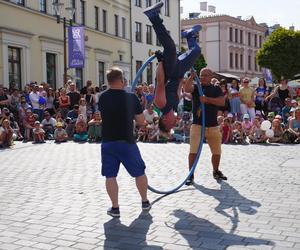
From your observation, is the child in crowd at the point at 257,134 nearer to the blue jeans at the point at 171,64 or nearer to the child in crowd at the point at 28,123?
the child in crowd at the point at 28,123

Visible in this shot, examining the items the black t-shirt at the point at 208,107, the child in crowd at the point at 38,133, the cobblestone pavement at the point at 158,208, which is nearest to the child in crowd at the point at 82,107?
the child in crowd at the point at 38,133

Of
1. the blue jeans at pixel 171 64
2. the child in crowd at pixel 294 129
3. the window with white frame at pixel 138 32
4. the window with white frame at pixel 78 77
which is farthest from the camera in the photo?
the window with white frame at pixel 138 32

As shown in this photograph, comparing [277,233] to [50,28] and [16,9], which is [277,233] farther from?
[50,28]

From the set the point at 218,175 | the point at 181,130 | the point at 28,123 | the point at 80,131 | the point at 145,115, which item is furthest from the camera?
the point at 28,123

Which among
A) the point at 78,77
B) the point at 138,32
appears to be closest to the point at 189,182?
the point at 78,77

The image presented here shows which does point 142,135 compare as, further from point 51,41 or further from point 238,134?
point 51,41

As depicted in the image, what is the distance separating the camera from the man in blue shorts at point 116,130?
594 centimetres

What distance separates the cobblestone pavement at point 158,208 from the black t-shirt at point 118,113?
1.03 meters

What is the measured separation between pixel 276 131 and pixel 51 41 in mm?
16521

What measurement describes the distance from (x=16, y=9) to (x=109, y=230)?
21.3 meters

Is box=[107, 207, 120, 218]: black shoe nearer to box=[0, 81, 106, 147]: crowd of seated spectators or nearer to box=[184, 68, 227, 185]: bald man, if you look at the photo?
box=[184, 68, 227, 185]: bald man

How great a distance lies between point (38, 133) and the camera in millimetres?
16141

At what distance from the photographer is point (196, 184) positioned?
318 inches

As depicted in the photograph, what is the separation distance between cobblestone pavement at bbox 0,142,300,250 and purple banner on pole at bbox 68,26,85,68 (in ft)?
44.5
